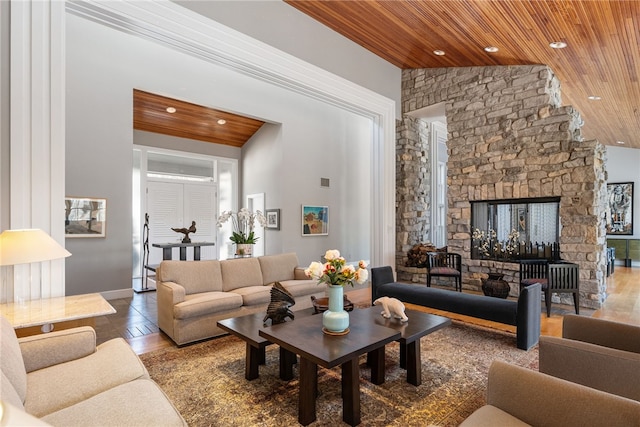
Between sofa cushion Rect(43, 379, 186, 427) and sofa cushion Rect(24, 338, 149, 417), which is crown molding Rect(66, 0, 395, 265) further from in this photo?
sofa cushion Rect(43, 379, 186, 427)

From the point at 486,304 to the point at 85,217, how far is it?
5.74 meters

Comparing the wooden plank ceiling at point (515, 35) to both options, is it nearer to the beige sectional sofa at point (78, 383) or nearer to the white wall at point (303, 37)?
the white wall at point (303, 37)

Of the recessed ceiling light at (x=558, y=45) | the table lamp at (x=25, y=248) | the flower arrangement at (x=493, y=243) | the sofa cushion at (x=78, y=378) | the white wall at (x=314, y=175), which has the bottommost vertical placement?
the sofa cushion at (x=78, y=378)

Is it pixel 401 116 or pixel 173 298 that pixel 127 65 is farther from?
pixel 401 116

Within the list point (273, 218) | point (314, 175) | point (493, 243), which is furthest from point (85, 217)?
point (493, 243)

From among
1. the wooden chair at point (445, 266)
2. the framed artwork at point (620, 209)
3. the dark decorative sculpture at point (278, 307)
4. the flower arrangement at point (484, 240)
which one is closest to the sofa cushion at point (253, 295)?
the dark decorative sculpture at point (278, 307)

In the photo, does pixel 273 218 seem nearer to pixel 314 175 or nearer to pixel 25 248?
pixel 314 175

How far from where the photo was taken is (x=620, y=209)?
30.7ft

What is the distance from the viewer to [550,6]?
3.79 metres

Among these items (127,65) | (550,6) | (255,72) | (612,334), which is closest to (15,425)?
(612,334)

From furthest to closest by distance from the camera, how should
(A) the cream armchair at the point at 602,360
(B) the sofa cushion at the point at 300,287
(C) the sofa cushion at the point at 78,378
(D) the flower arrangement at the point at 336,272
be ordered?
(B) the sofa cushion at the point at 300,287 → (D) the flower arrangement at the point at 336,272 → (A) the cream armchair at the point at 602,360 → (C) the sofa cushion at the point at 78,378

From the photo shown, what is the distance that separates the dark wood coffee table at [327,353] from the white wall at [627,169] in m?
10.1

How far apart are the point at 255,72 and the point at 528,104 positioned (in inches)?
170

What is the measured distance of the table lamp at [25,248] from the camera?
233cm
